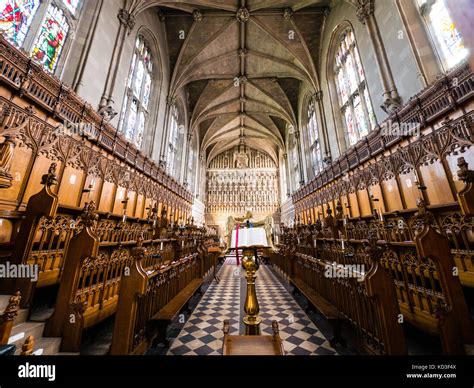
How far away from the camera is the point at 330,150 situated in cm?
1069

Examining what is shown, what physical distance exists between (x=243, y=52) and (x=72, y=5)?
9.70 metres

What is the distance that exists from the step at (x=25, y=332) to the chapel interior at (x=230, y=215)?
0.04 metres

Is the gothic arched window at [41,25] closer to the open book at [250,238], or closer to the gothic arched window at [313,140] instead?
the open book at [250,238]

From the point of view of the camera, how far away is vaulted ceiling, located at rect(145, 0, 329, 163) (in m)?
10.6

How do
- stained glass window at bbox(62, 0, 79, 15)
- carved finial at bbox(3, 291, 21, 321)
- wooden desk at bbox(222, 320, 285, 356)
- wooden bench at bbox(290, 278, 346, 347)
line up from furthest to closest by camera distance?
stained glass window at bbox(62, 0, 79, 15) < wooden bench at bbox(290, 278, 346, 347) < wooden desk at bbox(222, 320, 285, 356) < carved finial at bbox(3, 291, 21, 321)

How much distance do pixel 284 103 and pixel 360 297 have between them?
1690cm

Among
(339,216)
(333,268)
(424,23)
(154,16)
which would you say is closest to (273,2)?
(154,16)

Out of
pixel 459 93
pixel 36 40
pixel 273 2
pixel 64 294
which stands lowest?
pixel 64 294

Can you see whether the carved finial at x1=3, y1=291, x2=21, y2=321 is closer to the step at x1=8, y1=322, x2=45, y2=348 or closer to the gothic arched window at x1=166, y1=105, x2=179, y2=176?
the step at x1=8, y1=322, x2=45, y2=348

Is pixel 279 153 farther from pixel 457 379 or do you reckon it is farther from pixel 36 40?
pixel 457 379

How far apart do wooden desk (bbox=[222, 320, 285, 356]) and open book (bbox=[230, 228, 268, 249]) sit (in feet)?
2.14

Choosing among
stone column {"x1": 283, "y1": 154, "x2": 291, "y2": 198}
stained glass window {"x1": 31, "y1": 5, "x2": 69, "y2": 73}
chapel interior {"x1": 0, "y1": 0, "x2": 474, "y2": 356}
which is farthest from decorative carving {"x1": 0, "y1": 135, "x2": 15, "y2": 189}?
stone column {"x1": 283, "y1": 154, "x2": 291, "y2": 198}

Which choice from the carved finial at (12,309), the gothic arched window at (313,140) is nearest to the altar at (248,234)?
the carved finial at (12,309)

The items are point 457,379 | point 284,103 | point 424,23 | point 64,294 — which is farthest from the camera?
point 284,103
